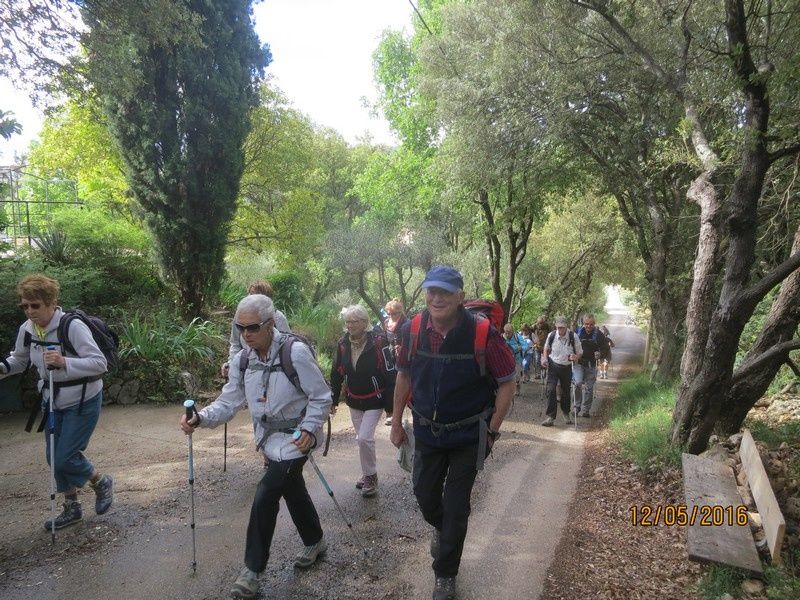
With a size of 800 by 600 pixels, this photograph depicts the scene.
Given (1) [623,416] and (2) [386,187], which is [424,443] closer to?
(1) [623,416]

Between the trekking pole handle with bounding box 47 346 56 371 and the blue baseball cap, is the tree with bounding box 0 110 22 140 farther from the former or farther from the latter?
the blue baseball cap

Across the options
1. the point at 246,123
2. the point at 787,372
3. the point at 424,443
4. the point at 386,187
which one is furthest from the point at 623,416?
the point at 386,187

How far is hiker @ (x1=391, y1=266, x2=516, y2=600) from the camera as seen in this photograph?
10.4 ft

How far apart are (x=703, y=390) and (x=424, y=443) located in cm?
373

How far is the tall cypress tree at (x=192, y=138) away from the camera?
10.6m

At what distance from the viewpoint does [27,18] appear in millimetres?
6336

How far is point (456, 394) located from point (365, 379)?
1.93 meters

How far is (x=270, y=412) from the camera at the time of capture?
10.9 feet

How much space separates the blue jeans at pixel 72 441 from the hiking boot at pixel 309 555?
78.2 inches

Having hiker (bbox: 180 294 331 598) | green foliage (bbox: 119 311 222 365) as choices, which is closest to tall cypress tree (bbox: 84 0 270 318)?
green foliage (bbox: 119 311 222 365)

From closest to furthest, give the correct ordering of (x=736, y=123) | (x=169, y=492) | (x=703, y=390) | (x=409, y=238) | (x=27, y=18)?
(x=169, y=492) → (x=703, y=390) → (x=27, y=18) → (x=736, y=123) → (x=409, y=238)

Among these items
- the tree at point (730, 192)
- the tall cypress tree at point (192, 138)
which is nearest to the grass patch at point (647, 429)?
the tree at point (730, 192)
